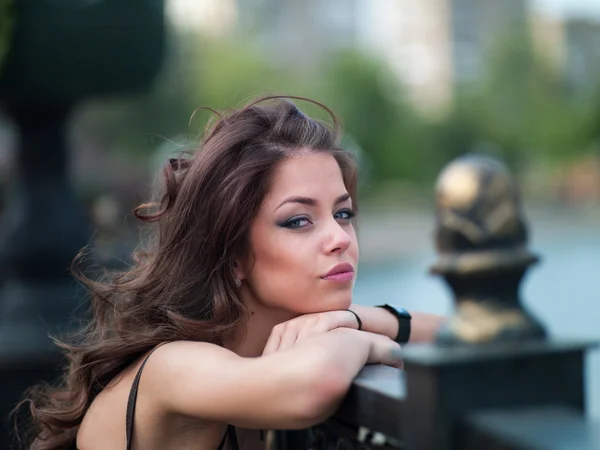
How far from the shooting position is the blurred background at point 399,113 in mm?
11969

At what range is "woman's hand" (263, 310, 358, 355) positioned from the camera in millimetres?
2340

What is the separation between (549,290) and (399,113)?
4103 centimetres

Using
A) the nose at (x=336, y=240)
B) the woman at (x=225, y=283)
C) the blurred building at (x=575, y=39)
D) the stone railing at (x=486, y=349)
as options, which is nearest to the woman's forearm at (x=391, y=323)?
the woman at (x=225, y=283)

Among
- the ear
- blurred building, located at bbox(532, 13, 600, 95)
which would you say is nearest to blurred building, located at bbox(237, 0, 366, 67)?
blurred building, located at bbox(532, 13, 600, 95)

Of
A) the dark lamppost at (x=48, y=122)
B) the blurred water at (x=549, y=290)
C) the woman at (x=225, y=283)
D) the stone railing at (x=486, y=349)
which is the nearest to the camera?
the stone railing at (x=486, y=349)

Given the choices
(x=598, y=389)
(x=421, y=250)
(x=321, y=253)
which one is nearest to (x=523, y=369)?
(x=321, y=253)

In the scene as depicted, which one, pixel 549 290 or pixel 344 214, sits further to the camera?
pixel 549 290

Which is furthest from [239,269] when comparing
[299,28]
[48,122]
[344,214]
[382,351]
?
[299,28]

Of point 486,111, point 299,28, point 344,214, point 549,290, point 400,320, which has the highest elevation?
point 344,214

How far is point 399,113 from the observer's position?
55688 mm

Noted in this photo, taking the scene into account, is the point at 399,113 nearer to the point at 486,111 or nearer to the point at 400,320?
the point at 486,111

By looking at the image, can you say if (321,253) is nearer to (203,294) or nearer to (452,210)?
(203,294)

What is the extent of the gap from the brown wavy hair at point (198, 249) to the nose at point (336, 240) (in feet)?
0.73

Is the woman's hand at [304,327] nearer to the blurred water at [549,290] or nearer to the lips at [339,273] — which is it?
the lips at [339,273]
